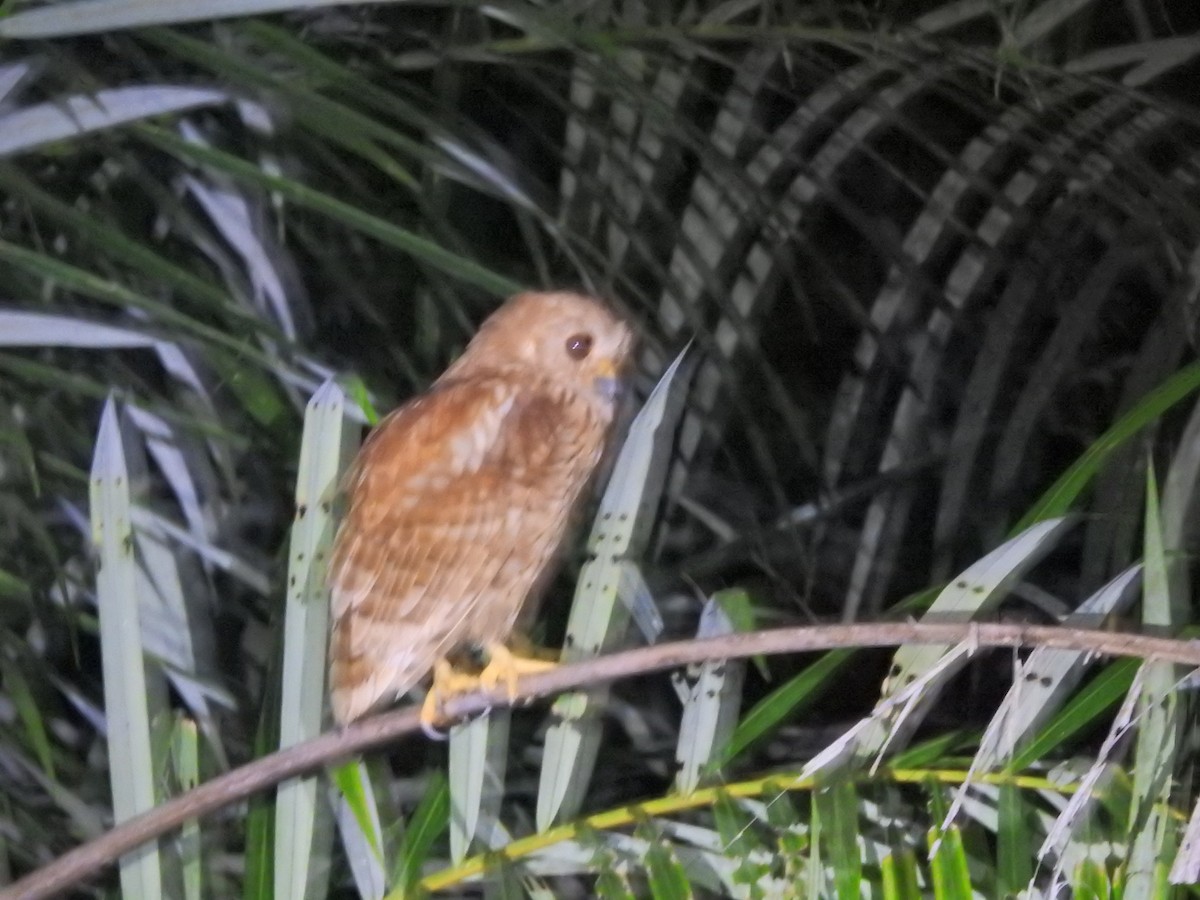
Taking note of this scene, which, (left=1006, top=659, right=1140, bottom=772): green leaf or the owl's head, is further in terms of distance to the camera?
the owl's head

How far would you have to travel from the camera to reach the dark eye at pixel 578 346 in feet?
2.96

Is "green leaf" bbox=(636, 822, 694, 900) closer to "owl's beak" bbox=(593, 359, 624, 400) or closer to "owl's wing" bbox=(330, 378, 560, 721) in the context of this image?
"owl's wing" bbox=(330, 378, 560, 721)

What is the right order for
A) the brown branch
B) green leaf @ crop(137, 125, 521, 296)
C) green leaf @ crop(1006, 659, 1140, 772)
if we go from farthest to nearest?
green leaf @ crop(137, 125, 521, 296)
green leaf @ crop(1006, 659, 1140, 772)
the brown branch

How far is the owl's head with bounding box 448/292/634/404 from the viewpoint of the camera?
90cm

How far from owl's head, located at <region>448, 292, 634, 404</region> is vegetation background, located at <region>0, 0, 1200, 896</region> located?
3 centimetres

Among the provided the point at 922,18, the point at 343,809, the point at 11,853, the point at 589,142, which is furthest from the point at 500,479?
the point at 922,18

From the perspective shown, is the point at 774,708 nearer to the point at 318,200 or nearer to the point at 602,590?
the point at 602,590

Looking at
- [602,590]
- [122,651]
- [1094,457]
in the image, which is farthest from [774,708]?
[122,651]

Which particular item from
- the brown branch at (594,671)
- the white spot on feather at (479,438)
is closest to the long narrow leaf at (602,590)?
the brown branch at (594,671)

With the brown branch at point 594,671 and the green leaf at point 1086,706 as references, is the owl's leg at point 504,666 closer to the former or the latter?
the brown branch at point 594,671

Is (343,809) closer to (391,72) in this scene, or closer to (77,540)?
(77,540)

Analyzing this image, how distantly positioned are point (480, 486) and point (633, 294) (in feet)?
0.80

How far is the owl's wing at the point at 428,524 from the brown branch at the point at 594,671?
0.07 meters

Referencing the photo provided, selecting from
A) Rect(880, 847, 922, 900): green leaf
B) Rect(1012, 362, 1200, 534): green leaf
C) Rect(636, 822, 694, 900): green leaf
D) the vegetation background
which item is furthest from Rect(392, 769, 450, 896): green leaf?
Rect(1012, 362, 1200, 534): green leaf
